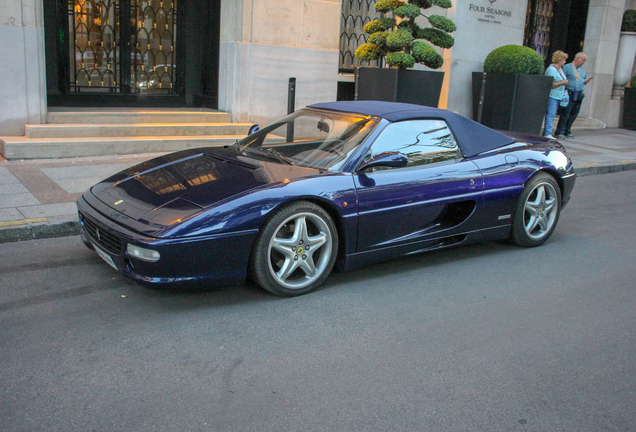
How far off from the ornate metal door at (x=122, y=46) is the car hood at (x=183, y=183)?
6.54 meters

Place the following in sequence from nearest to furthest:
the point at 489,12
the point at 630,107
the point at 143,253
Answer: the point at 143,253
the point at 489,12
the point at 630,107

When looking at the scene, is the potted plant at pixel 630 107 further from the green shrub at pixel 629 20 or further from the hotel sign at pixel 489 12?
the hotel sign at pixel 489 12

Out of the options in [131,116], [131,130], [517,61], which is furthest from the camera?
[517,61]

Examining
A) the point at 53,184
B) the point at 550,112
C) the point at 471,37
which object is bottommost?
the point at 53,184

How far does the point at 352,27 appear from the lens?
1341 cm

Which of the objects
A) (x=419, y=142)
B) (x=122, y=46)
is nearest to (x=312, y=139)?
(x=419, y=142)

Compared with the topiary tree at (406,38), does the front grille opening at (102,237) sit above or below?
below

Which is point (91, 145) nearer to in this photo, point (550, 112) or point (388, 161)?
point (388, 161)

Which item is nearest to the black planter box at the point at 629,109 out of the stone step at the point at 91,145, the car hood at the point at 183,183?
the stone step at the point at 91,145

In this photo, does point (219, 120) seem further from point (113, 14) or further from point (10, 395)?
point (10, 395)

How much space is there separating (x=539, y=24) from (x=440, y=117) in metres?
13.2

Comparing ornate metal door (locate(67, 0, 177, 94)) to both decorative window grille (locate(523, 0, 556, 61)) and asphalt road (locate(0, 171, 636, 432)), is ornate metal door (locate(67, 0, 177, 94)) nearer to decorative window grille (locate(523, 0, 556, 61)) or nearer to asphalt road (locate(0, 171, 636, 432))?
asphalt road (locate(0, 171, 636, 432))

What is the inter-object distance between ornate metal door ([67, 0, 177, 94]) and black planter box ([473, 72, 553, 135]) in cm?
660

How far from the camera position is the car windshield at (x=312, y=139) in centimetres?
486
